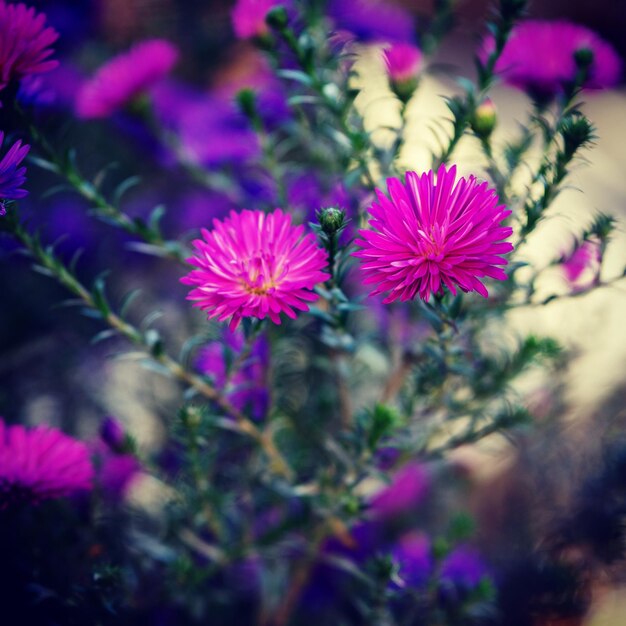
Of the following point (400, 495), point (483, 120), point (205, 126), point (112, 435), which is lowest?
point (400, 495)

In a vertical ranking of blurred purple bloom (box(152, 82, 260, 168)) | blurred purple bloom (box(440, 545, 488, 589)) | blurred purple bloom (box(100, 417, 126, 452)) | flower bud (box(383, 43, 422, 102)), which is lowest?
blurred purple bloom (box(440, 545, 488, 589))

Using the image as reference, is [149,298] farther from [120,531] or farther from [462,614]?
[462,614]

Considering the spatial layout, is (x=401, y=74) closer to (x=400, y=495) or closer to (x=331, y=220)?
(x=331, y=220)

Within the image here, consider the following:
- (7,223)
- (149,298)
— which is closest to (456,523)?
(7,223)

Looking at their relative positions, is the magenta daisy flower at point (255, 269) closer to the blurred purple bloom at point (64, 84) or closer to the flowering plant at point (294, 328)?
the flowering plant at point (294, 328)

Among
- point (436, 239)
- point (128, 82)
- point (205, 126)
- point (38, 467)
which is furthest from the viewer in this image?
point (205, 126)

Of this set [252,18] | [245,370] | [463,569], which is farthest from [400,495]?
[252,18]

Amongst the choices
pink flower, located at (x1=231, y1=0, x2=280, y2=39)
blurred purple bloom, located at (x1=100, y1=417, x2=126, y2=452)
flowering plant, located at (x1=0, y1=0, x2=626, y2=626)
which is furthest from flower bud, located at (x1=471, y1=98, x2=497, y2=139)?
blurred purple bloom, located at (x1=100, y1=417, x2=126, y2=452)

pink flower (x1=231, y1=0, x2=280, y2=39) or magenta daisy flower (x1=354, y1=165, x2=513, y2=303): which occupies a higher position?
pink flower (x1=231, y1=0, x2=280, y2=39)

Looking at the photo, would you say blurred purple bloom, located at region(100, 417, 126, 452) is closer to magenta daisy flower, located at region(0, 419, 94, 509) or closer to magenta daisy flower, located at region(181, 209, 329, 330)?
magenta daisy flower, located at region(0, 419, 94, 509)
